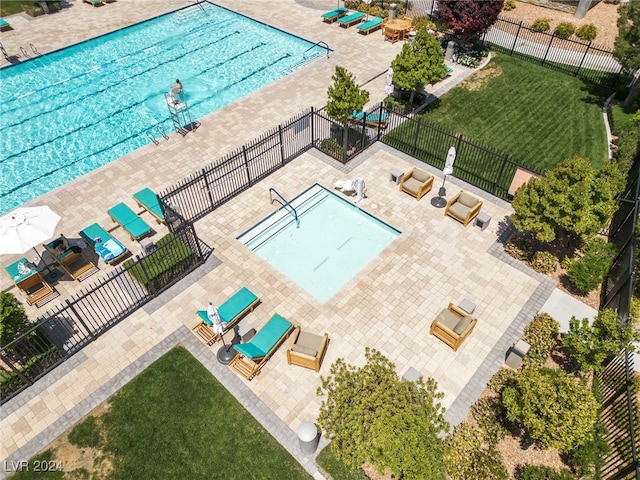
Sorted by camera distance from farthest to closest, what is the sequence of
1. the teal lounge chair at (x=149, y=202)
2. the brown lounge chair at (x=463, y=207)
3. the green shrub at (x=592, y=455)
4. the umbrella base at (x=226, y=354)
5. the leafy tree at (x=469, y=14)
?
1. the leafy tree at (x=469, y=14)
2. the teal lounge chair at (x=149, y=202)
3. the brown lounge chair at (x=463, y=207)
4. the umbrella base at (x=226, y=354)
5. the green shrub at (x=592, y=455)

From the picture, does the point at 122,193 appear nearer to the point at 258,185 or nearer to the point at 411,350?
the point at 258,185

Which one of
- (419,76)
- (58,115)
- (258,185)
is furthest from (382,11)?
(58,115)

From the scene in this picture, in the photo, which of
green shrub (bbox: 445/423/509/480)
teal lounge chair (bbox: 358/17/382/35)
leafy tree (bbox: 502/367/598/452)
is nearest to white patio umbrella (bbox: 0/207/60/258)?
green shrub (bbox: 445/423/509/480)

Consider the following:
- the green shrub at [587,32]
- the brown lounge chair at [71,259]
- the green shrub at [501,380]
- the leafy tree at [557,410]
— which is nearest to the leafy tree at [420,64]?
the green shrub at [587,32]

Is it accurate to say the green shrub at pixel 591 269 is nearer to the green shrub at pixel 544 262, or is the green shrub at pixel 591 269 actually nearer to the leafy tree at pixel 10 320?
the green shrub at pixel 544 262

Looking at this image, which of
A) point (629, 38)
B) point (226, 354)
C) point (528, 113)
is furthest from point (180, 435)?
point (629, 38)

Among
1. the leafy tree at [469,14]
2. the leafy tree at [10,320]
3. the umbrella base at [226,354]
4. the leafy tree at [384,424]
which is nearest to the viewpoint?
the leafy tree at [384,424]

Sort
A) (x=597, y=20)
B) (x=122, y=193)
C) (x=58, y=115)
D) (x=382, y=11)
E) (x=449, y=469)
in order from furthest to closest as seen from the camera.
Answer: (x=382, y=11) → (x=597, y=20) → (x=58, y=115) → (x=122, y=193) → (x=449, y=469)
